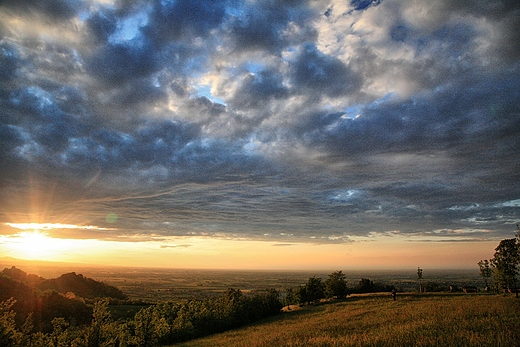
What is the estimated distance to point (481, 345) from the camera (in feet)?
43.1

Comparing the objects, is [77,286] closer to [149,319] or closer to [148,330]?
[149,319]

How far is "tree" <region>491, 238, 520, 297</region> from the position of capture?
152 ft

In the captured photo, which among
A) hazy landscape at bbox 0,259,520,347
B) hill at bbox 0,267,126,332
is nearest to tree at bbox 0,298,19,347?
hazy landscape at bbox 0,259,520,347

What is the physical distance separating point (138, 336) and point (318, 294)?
53.4 meters

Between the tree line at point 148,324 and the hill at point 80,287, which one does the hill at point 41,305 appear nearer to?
the tree line at point 148,324

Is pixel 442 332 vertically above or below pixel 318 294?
above

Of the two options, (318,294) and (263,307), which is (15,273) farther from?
(318,294)

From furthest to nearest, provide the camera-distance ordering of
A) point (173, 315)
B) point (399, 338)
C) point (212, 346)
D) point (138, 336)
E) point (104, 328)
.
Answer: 1. point (173, 315)
2. point (138, 336)
3. point (212, 346)
4. point (104, 328)
5. point (399, 338)

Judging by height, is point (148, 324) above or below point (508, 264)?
below

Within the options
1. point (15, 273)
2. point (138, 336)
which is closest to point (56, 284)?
point (15, 273)

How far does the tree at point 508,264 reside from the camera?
152 feet

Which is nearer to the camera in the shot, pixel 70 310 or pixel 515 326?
pixel 515 326

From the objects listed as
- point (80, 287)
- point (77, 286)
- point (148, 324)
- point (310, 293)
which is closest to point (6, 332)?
point (148, 324)

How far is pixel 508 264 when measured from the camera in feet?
157
